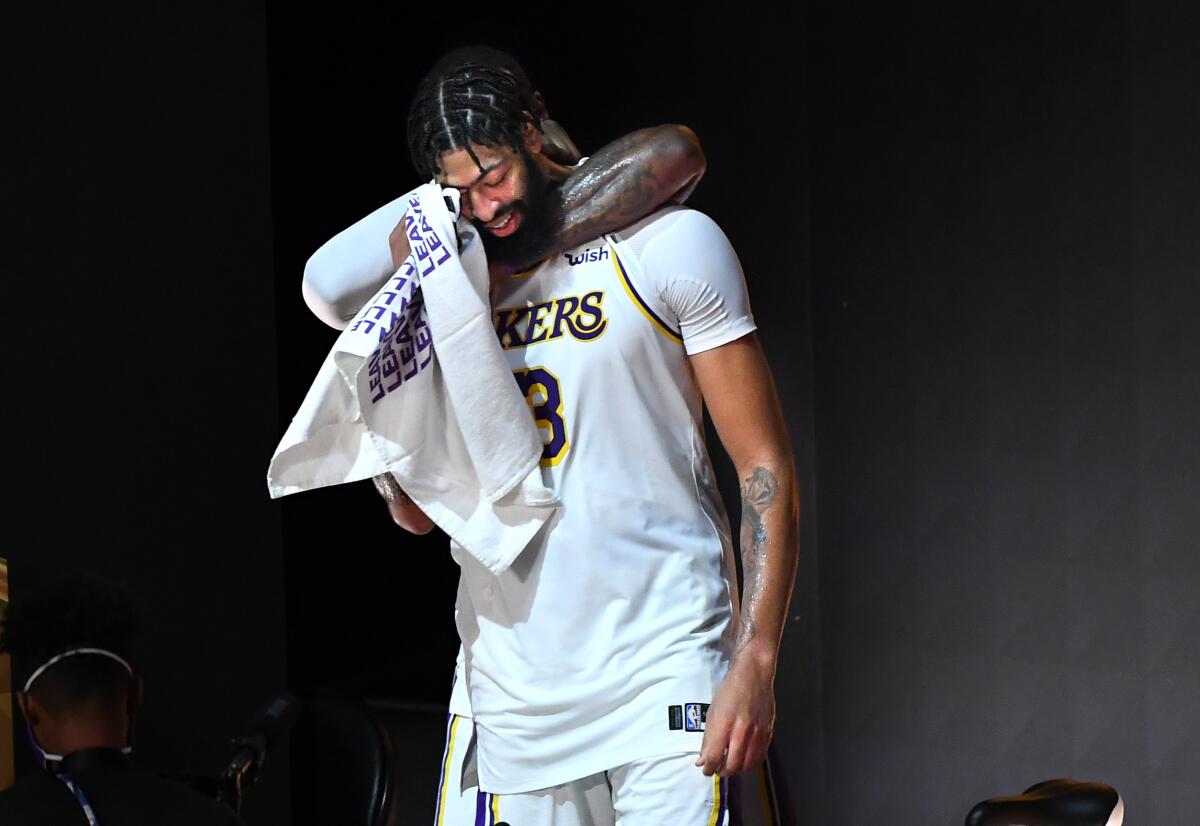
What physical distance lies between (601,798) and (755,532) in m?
0.41

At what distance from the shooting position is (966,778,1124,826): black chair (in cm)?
230

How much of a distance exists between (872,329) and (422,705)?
1604mm

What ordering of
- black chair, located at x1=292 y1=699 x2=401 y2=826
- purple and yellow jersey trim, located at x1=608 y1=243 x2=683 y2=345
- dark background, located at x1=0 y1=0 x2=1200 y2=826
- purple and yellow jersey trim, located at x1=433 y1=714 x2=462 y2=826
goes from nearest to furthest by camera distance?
purple and yellow jersey trim, located at x1=608 y1=243 x2=683 y2=345 → purple and yellow jersey trim, located at x1=433 y1=714 x2=462 y2=826 → black chair, located at x1=292 y1=699 x2=401 y2=826 → dark background, located at x1=0 y1=0 x2=1200 y2=826

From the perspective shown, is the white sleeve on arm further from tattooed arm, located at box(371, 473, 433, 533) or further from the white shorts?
the white shorts

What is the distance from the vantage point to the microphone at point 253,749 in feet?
6.82

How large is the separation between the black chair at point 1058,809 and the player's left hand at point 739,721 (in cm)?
72

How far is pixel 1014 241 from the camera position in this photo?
349cm

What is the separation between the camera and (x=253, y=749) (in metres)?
2.12

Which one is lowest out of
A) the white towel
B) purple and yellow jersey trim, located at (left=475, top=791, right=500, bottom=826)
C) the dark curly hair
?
purple and yellow jersey trim, located at (left=475, top=791, right=500, bottom=826)

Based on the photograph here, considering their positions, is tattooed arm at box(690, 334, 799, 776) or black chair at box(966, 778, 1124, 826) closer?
tattooed arm at box(690, 334, 799, 776)

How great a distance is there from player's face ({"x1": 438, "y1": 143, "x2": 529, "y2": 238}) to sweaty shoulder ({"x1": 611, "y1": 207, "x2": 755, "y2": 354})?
0.53ft

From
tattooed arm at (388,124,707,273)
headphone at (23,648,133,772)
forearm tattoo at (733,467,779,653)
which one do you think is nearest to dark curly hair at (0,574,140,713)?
headphone at (23,648,133,772)

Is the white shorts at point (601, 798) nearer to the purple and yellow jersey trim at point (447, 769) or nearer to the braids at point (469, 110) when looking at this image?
the purple and yellow jersey trim at point (447, 769)

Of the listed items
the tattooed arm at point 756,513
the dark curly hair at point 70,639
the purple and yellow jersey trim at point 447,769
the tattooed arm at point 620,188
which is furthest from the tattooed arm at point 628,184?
the dark curly hair at point 70,639
